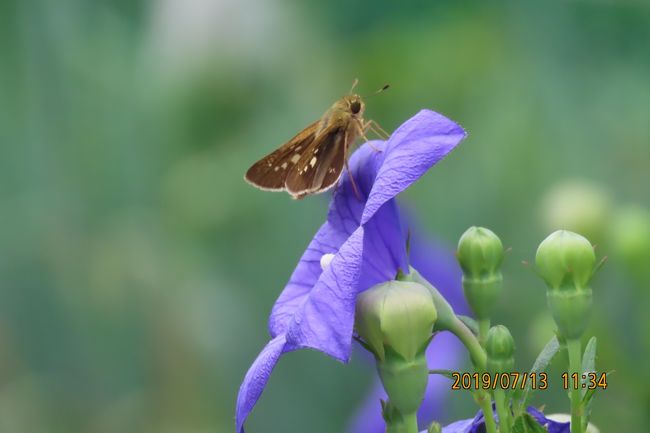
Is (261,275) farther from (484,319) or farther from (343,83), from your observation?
(484,319)

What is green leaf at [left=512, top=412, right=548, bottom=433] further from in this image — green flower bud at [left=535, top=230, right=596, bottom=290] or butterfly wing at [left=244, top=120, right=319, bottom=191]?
butterfly wing at [left=244, top=120, right=319, bottom=191]

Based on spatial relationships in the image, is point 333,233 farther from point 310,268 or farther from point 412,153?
point 412,153

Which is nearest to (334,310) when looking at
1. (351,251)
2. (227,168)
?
(351,251)

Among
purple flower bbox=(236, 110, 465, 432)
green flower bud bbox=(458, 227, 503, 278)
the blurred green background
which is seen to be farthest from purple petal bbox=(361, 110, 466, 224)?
the blurred green background

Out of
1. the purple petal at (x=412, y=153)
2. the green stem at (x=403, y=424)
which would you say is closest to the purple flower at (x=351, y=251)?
the purple petal at (x=412, y=153)

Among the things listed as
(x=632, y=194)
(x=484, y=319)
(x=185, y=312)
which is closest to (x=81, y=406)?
(x=185, y=312)

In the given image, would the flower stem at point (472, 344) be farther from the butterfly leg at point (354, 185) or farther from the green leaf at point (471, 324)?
the butterfly leg at point (354, 185)

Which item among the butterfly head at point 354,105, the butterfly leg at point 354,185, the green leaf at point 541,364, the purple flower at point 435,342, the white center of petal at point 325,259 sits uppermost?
the butterfly head at point 354,105
